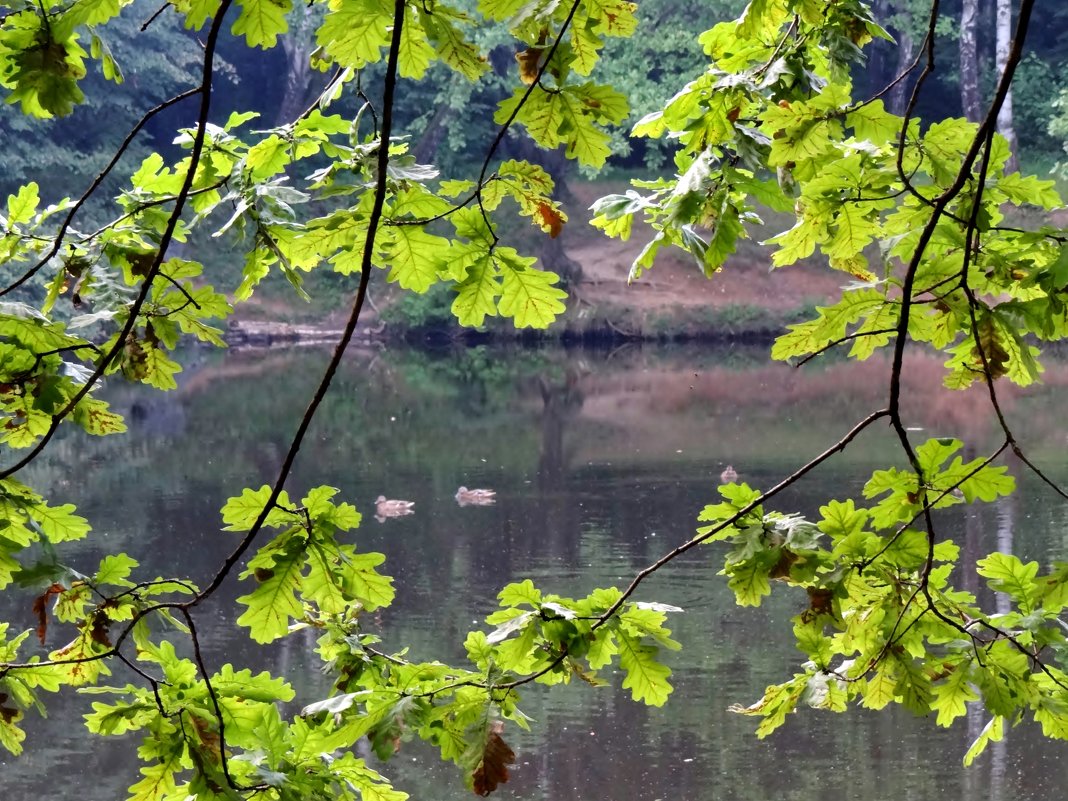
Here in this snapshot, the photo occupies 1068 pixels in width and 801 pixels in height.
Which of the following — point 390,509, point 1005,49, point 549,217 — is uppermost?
point 1005,49

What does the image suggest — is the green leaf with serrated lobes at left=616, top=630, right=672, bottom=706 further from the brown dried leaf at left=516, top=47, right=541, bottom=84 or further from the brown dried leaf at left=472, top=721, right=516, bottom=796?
the brown dried leaf at left=516, top=47, right=541, bottom=84

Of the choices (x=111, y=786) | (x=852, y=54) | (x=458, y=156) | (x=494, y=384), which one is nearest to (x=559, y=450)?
(x=494, y=384)

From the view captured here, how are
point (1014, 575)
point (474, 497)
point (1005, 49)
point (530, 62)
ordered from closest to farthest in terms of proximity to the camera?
point (530, 62), point (1014, 575), point (474, 497), point (1005, 49)

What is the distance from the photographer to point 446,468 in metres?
14.5

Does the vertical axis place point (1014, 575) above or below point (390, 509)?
above

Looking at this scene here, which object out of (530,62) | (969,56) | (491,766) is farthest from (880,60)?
(491,766)

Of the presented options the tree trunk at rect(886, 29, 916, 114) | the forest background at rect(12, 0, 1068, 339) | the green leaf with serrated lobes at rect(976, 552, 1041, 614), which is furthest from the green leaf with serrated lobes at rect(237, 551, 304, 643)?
the tree trunk at rect(886, 29, 916, 114)

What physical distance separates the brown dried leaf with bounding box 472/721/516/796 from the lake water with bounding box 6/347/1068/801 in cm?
485

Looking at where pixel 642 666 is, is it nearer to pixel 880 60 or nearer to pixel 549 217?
pixel 549 217

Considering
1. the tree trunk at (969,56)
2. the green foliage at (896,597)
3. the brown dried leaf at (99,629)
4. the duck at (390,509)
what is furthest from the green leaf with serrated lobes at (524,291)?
the tree trunk at (969,56)

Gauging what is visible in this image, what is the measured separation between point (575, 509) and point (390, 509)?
167 cm

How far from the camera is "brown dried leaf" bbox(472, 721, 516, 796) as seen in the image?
68.1 inches

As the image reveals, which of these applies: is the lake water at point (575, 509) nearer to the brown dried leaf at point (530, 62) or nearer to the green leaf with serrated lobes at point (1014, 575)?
the green leaf with serrated lobes at point (1014, 575)

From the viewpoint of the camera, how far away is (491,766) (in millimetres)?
1741
